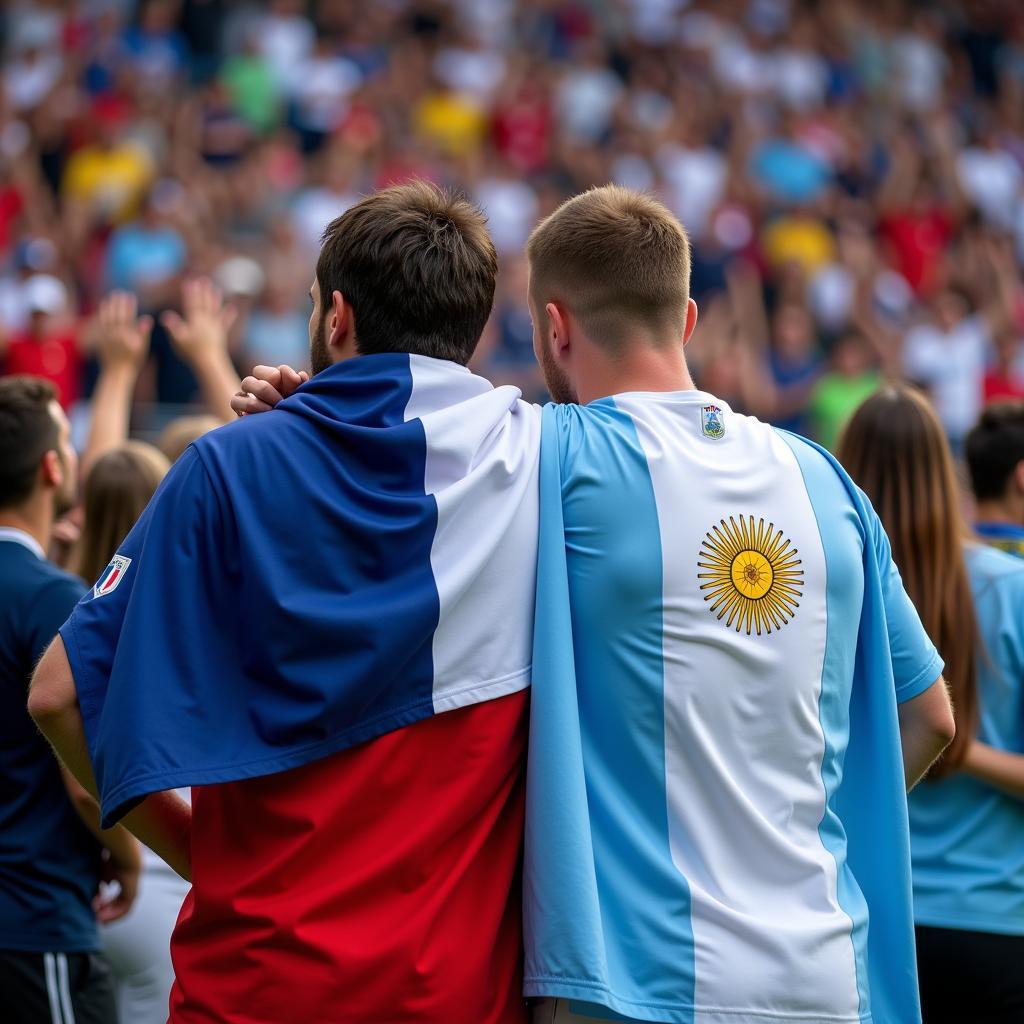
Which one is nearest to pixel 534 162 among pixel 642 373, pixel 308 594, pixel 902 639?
pixel 642 373

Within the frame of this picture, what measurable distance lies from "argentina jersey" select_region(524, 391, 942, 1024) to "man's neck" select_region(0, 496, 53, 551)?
1573 mm

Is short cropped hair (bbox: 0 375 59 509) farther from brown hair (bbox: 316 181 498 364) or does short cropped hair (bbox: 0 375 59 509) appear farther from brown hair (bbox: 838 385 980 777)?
brown hair (bbox: 838 385 980 777)

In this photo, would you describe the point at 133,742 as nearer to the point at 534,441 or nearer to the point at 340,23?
the point at 534,441

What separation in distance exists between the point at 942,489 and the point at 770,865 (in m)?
1.45

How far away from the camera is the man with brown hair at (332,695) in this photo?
2.27 meters

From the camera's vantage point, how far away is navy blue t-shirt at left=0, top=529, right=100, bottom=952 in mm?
3320

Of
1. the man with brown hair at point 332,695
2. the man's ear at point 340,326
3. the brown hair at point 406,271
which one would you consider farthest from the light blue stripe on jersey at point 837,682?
the man's ear at point 340,326

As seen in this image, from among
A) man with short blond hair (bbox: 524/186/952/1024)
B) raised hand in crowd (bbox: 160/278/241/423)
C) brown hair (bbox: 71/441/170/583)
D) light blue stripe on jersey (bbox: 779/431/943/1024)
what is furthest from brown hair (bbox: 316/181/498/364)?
raised hand in crowd (bbox: 160/278/241/423)

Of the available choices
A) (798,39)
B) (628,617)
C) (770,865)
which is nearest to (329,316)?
(628,617)

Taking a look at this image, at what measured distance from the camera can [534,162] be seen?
14547mm

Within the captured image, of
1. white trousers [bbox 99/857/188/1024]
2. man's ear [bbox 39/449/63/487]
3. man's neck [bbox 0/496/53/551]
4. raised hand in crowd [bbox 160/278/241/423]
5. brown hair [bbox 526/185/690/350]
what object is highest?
brown hair [bbox 526/185/690/350]

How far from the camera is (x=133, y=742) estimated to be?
2250 millimetres

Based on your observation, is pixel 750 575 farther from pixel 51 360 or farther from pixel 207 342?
pixel 51 360

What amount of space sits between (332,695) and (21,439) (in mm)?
1645
